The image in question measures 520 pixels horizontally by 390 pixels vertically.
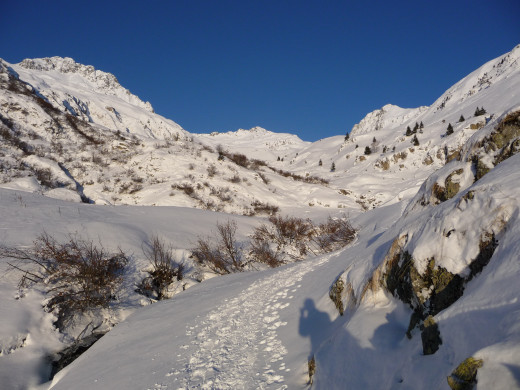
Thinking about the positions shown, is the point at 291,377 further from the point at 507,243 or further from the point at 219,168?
the point at 219,168

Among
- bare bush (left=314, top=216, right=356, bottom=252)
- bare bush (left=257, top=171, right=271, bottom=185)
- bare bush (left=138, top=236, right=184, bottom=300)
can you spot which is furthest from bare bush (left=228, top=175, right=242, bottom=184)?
bare bush (left=138, top=236, right=184, bottom=300)

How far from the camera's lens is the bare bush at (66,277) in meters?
7.84

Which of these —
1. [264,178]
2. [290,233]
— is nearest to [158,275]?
[290,233]

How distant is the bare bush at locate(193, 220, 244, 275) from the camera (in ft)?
43.0

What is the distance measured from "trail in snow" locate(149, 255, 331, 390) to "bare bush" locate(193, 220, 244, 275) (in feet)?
18.2

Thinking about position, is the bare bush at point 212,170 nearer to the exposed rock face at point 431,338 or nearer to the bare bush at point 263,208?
the bare bush at point 263,208

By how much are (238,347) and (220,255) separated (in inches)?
353

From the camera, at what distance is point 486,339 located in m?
1.84

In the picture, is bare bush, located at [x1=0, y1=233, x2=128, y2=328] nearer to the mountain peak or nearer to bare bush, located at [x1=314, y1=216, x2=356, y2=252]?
bare bush, located at [x1=314, y1=216, x2=356, y2=252]

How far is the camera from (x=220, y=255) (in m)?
13.8

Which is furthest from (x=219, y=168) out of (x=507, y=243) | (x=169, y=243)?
(x=507, y=243)

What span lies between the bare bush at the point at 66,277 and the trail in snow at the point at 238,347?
Answer: 13.8 feet

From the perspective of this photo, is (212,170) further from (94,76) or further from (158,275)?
(94,76)

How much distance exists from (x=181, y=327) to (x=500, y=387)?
6.52 metres
